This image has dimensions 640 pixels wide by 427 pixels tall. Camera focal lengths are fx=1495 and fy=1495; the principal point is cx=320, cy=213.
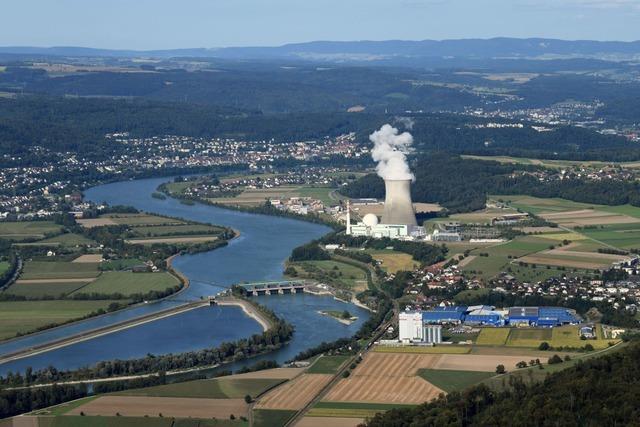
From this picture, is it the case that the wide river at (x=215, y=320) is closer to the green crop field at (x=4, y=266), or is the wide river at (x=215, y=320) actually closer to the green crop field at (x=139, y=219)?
the green crop field at (x=139, y=219)

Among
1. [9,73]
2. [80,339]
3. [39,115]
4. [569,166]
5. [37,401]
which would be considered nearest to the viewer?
[37,401]

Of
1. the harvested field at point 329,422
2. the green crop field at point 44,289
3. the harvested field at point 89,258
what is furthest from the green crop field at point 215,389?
the harvested field at point 89,258

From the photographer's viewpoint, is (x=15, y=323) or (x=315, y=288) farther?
(x=315, y=288)

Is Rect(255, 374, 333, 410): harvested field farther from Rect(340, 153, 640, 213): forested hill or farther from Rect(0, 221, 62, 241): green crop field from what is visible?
Rect(340, 153, 640, 213): forested hill

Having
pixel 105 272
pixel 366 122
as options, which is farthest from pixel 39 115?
pixel 105 272

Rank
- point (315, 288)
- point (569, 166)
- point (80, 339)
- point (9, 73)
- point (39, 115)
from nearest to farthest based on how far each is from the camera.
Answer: point (80, 339) < point (315, 288) < point (569, 166) < point (39, 115) < point (9, 73)

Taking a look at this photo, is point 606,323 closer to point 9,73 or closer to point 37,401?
point 37,401
